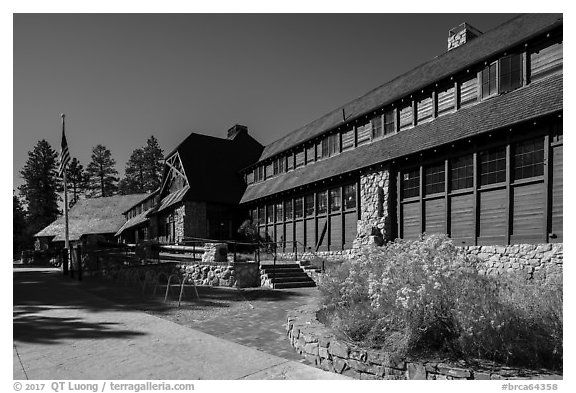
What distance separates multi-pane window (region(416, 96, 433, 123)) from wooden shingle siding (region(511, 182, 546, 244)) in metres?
5.19

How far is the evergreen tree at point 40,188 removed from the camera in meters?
51.3

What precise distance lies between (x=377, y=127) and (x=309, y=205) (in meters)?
5.66

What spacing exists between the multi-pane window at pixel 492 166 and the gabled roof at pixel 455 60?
3496 millimetres

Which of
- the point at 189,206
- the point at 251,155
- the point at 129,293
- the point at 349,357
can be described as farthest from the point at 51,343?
the point at 251,155

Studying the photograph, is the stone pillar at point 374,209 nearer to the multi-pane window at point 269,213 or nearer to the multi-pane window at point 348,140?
the multi-pane window at point 348,140

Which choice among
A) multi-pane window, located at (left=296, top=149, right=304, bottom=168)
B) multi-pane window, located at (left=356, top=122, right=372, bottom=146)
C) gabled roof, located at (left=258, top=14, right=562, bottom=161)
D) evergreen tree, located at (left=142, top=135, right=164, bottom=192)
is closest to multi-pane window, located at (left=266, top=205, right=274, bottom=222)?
multi-pane window, located at (left=296, top=149, right=304, bottom=168)

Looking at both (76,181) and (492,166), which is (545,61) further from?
(76,181)

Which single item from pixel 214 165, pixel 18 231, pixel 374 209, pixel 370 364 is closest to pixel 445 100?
pixel 374 209

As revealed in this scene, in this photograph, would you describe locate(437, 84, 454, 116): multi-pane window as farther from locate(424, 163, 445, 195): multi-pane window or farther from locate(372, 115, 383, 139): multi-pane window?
locate(372, 115, 383, 139): multi-pane window

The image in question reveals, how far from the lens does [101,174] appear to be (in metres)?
66.8

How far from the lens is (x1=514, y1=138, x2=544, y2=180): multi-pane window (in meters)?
11.2

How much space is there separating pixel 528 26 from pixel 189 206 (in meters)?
21.2

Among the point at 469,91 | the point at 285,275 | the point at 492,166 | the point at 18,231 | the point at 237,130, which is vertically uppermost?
the point at 237,130

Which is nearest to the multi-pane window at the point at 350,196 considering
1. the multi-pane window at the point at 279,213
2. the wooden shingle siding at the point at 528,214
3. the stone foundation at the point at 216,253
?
the multi-pane window at the point at 279,213
